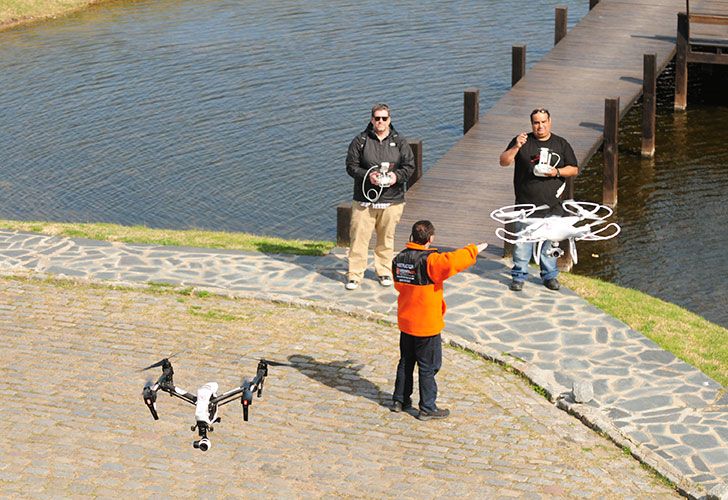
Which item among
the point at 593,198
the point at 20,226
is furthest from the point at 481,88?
the point at 20,226

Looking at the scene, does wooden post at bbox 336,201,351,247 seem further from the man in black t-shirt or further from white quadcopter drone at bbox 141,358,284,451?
white quadcopter drone at bbox 141,358,284,451

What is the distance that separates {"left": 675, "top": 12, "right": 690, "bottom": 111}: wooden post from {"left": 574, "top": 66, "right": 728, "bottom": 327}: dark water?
0.34 m

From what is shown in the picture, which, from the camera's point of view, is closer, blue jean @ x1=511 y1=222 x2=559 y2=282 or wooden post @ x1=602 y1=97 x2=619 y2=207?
blue jean @ x1=511 y1=222 x2=559 y2=282

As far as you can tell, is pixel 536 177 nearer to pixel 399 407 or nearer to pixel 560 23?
pixel 399 407

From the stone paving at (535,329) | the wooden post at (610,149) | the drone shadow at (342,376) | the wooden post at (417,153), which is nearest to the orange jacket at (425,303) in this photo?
the drone shadow at (342,376)

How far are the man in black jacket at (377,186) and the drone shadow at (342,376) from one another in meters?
2.10

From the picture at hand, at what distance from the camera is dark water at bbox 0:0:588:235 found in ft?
85.0

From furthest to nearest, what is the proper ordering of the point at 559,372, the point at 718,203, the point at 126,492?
the point at 718,203 < the point at 559,372 < the point at 126,492

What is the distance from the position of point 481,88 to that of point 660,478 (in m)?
19.5

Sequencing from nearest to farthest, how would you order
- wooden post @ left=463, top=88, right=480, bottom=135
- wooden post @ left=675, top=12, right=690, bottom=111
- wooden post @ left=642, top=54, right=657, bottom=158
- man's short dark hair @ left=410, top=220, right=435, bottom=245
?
1. man's short dark hair @ left=410, top=220, right=435, bottom=245
2. wooden post @ left=463, top=88, right=480, bottom=135
3. wooden post @ left=642, top=54, right=657, bottom=158
4. wooden post @ left=675, top=12, right=690, bottom=111

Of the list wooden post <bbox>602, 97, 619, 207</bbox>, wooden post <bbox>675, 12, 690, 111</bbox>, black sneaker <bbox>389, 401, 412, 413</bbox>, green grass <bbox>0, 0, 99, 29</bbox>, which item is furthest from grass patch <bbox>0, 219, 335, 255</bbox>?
green grass <bbox>0, 0, 99, 29</bbox>

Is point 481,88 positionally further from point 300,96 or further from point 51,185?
point 51,185

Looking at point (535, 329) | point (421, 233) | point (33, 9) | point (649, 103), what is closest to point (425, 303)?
point (421, 233)

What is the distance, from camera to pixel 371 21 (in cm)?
3694
